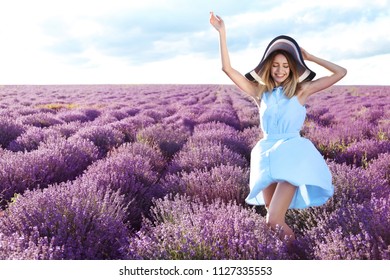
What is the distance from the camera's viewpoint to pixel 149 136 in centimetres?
572

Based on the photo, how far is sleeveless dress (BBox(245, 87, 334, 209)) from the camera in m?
2.22

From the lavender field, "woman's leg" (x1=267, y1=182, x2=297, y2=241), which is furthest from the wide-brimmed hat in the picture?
the lavender field

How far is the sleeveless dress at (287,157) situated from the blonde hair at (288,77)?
1.5 inches

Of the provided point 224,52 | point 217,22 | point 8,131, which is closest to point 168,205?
point 224,52

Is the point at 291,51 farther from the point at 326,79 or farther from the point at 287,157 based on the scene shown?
the point at 287,157

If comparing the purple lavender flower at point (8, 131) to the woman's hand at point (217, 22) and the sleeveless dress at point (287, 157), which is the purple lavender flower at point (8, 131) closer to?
the woman's hand at point (217, 22)

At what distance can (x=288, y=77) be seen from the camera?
241 cm

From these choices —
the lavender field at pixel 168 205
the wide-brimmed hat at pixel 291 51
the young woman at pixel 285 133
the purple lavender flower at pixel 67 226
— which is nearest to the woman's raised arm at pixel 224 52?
the young woman at pixel 285 133

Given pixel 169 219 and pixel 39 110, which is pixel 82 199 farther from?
pixel 39 110

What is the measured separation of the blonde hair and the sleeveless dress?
0.04m

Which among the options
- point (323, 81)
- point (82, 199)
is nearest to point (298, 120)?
point (323, 81)

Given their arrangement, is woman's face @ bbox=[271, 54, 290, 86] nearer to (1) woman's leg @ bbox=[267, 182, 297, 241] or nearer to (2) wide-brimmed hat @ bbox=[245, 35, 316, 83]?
(2) wide-brimmed hat @ bbox=[245, 35, 316, 83]
